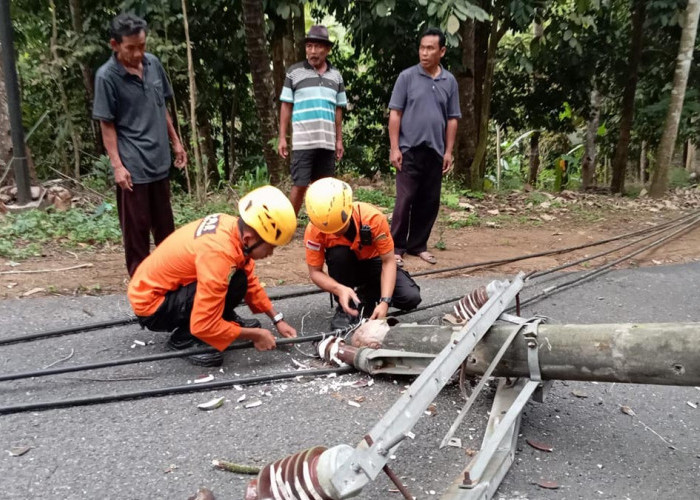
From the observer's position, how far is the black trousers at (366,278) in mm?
3939

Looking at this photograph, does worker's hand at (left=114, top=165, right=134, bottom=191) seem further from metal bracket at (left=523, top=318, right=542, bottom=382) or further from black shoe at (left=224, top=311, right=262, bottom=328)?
metal bracket at (left=523, top=318, right=542, bottom=382)

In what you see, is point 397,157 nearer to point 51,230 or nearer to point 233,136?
point 51,230

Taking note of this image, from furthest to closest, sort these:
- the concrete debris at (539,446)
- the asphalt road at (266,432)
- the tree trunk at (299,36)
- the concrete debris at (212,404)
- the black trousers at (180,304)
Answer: the tree trunk at (299,36), the black trousers at (180,304), the concrete debris at (212,404), the concrete debris at (539,446), the asphalt road at (266,432)

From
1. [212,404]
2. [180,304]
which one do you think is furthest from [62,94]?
[212,404]

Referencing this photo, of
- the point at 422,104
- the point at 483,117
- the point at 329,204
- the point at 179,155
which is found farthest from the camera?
the point at 483,117

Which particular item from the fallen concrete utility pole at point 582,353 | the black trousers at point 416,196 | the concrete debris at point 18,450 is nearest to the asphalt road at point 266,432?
the concrete debris at point 18,450

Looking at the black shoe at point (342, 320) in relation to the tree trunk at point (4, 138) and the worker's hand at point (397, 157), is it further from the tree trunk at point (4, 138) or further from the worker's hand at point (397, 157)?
the tree trunk at point (4, 138)

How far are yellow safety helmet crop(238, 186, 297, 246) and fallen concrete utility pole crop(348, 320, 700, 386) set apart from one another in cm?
81

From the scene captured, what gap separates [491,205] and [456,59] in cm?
227

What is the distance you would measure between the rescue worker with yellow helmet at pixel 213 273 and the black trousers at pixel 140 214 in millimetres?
949

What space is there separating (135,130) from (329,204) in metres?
1.81

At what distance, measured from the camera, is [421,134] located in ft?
17.8

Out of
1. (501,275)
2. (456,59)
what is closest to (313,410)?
(501,275)

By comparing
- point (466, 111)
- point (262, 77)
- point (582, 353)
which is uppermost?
point (262, 77)
